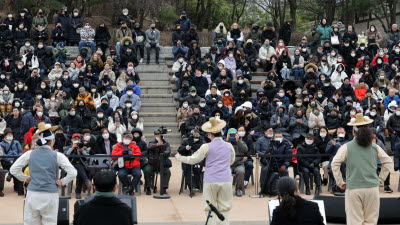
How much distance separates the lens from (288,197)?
701 cm

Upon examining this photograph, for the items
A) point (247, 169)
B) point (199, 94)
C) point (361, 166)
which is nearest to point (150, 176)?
point (247, 169)

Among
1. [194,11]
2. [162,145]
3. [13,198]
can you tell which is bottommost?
[13,198]

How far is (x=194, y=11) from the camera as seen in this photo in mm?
41594

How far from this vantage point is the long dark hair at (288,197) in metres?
6.95

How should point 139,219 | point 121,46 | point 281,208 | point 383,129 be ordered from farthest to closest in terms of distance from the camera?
point 121,46 → point 383,129 → point 139,219 → point 281,208

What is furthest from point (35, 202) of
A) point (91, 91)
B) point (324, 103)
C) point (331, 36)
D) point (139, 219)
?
point (331, 36)

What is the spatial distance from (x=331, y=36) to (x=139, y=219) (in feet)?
55.6

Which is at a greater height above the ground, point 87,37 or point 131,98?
point 87,37

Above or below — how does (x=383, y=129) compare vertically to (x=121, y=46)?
below

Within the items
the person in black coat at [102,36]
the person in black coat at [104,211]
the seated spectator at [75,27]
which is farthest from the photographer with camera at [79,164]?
the seated spectator at [75,27]

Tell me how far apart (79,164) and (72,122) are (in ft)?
14.8

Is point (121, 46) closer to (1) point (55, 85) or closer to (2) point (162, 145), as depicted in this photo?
(1) point (55, 85)

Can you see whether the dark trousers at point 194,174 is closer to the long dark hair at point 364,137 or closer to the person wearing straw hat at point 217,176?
the person wearing straw hat at point 217,176

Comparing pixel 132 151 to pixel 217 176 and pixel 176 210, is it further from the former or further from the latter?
pixel 217 176
